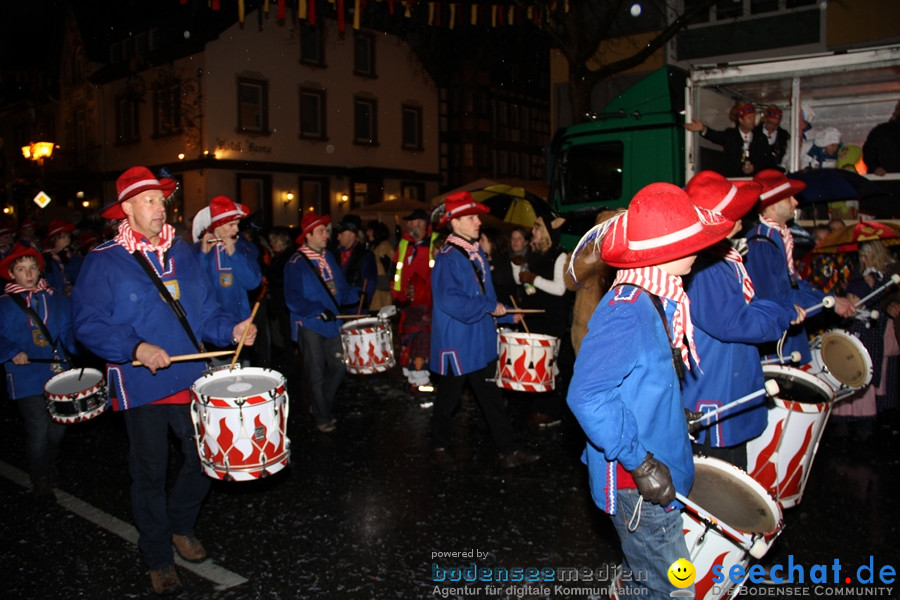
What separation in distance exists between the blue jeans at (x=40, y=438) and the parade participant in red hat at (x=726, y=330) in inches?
189

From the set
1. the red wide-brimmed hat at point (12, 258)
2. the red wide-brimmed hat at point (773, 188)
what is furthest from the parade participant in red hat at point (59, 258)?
the red wide-brimmed hat at point (773, 188)

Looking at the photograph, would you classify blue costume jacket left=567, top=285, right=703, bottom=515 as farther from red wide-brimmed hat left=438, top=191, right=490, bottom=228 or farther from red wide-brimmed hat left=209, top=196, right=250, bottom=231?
red wide-brimmed hat left=209, top=196, right=250, bottom=231

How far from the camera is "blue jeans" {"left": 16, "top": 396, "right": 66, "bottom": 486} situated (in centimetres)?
540

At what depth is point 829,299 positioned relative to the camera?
434 centimetres

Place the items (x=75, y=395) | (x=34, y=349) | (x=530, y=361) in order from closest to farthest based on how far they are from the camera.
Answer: (x=75, y=395) → (x=34, y=349) → (x=530, y=361)

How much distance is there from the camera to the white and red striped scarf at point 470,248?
5719mm

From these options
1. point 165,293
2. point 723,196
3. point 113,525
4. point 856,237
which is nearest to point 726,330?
point 723,196

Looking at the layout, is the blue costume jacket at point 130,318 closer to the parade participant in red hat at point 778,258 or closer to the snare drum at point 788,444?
the snare drum at point 788,444

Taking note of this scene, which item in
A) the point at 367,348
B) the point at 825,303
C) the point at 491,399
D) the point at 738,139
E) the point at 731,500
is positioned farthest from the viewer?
the point at 738,139

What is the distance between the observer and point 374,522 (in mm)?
4828

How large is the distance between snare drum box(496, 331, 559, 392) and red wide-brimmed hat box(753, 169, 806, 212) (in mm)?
1942

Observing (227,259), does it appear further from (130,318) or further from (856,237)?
(856,237)

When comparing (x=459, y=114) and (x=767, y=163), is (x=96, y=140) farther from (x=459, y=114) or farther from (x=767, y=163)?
(x=767, y=163)

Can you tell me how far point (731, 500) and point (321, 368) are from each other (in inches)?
190
